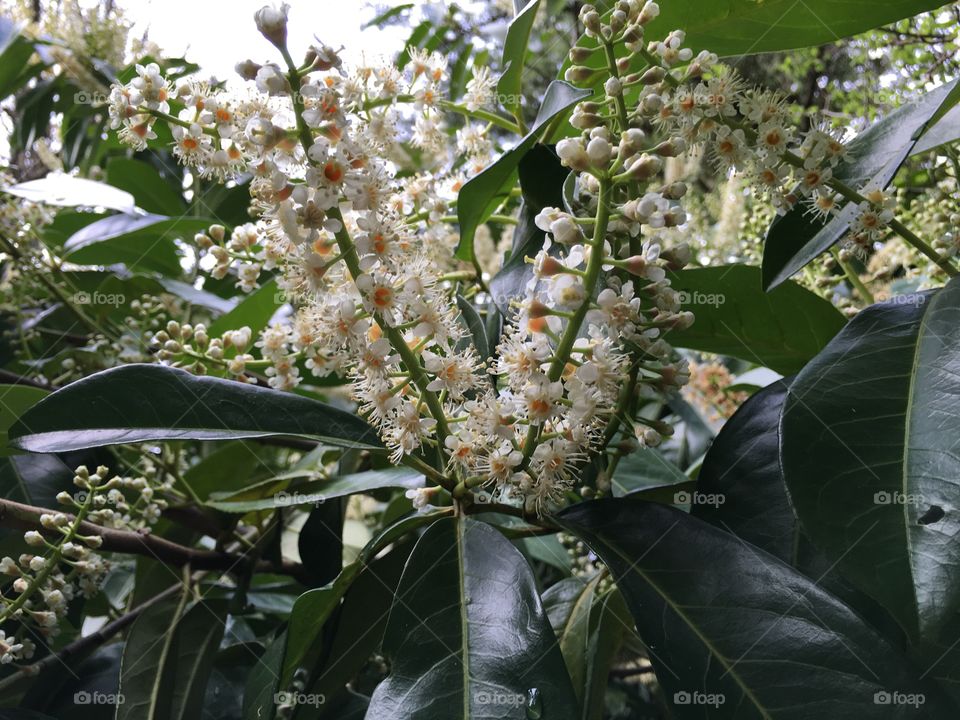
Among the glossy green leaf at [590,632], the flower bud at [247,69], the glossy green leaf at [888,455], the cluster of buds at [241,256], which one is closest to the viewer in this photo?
the glossy green leaf at [888,455]

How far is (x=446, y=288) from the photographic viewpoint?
2.61 feet

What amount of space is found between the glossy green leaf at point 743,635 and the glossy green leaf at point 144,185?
1365 mm

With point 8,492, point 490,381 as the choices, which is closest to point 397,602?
point 490,381

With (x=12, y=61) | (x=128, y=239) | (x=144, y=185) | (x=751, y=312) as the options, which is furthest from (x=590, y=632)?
(x=12, y=61)

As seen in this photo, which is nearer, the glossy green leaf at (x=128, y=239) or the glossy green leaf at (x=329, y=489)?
the glossy green leaf at (x=329, y=489)

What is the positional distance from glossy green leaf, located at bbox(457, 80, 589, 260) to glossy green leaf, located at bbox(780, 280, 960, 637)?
0.30 meters

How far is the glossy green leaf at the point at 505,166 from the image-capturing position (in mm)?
665

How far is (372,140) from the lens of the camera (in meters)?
0.70

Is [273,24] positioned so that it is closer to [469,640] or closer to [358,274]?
[358,274]

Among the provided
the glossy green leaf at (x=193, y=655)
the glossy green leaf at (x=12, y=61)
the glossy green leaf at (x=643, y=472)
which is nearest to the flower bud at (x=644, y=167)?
the glossy green leaf at (x=643, y=472)

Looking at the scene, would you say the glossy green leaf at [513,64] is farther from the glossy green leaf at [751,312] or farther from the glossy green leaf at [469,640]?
the glossy green leaf at [469,640]

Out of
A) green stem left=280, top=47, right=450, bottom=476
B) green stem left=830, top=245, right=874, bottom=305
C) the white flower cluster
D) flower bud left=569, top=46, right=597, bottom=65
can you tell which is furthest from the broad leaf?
green stem left=830, top=245, right=874, bottom=305

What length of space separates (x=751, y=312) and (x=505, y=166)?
327mm

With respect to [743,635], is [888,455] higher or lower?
higher
